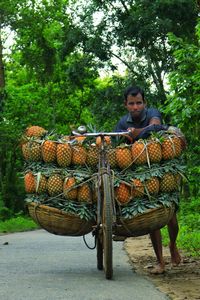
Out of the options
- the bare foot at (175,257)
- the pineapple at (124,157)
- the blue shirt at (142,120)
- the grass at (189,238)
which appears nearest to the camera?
the pineapple at (124,157)

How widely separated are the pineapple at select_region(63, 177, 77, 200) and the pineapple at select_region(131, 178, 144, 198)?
0.62 metres

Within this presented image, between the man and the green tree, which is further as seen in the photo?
the green tree

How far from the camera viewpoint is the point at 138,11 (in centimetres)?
2438

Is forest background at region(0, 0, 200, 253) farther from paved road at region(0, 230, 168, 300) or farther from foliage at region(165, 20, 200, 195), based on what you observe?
paved road at region(0, 230, 168, 300)

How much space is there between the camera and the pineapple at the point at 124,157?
7.05 metres

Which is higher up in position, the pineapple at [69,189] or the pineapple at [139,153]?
the pineapple at [139,153]

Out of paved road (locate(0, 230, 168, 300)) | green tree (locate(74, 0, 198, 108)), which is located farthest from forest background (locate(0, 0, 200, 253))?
paved road (locate(0, 230, 168, 300))

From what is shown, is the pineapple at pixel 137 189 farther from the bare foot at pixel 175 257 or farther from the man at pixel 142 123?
the bare foot at pixel 175 257

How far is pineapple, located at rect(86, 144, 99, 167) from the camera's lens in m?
7.20

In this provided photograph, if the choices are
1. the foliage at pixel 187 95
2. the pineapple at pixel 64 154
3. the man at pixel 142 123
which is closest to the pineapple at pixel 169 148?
the man at pixel 142 123

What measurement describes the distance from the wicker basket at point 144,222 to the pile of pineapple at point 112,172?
67 millimetres

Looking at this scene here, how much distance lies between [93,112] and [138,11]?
4.79 meters

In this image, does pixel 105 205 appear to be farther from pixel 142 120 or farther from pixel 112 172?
pixel 142 120

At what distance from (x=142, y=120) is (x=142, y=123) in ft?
0.12
